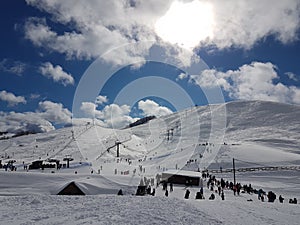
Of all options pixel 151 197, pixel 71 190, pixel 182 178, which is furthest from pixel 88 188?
pixel 182 178

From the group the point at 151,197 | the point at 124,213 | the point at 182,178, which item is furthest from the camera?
the point at 182,178

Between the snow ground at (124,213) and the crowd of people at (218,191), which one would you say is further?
the crowd of people at (218,191)

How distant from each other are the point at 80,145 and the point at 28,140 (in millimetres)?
42374

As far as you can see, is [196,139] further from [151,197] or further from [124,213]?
[124,213]

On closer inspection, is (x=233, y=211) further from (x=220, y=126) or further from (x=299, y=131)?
(x=220, y=126)

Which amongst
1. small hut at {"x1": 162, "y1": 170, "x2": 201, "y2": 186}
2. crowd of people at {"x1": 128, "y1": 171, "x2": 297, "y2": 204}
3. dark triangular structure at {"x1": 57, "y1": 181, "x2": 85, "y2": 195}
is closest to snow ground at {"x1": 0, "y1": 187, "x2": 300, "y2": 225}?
crowd of people at {"x1": 128, "y1": 171, "x2": 297, "y2": 204}

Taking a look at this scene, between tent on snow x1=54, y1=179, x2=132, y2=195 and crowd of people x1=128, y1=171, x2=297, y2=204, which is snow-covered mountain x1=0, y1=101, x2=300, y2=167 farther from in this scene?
tent on snow x1=54, y1=179, x2=132, y2=195

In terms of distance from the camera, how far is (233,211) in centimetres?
1595

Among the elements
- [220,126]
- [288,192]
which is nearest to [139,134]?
[220,126]

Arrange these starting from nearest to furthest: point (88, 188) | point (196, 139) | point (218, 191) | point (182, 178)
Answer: point (88, 188), point (218, 191), point (182, 178), point (196, 139)

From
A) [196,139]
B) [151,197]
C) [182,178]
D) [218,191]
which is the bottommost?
[218,191]

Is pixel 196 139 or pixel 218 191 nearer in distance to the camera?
pixel 218 191

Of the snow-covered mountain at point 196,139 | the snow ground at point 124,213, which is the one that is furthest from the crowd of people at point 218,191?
the snow-covered mountain at point 196,139

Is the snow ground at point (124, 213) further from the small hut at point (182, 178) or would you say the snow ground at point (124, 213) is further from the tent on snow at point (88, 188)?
the small hut at point (182, 178)
